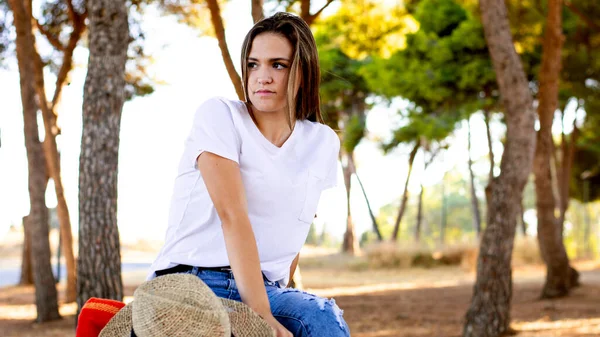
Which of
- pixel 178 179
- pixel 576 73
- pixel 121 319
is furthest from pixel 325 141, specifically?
pixel 576 73

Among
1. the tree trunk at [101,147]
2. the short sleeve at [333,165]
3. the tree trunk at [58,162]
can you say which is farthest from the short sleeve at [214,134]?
the tree trunk at [58,162]

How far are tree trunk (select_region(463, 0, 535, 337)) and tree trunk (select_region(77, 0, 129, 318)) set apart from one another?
351cm

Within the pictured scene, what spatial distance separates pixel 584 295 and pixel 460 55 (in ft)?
20.3

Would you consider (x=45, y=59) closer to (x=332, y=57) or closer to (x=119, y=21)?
(x=119, y=21)

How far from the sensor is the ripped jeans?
6.09ft

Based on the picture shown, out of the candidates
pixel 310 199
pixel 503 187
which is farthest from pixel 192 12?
pixel 310 199

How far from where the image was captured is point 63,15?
518 inches

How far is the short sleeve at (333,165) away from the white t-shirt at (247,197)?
0.13 m

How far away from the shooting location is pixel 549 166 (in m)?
11.3

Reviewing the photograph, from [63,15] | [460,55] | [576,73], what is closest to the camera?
[63,15]

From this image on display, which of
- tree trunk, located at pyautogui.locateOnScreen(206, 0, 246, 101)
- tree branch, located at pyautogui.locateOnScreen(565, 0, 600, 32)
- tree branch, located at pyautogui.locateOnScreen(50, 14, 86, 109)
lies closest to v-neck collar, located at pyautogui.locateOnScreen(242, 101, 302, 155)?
tree trunk, located at pyautogui.locateOnScreen(206, 0, 246, 101)

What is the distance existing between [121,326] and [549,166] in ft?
33.8

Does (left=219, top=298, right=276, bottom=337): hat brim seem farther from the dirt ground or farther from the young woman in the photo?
the dirt ground

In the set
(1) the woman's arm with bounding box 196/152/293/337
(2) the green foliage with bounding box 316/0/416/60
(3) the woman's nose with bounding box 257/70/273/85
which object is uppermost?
(2) the green foliage with bounding box 316/0/416/60
